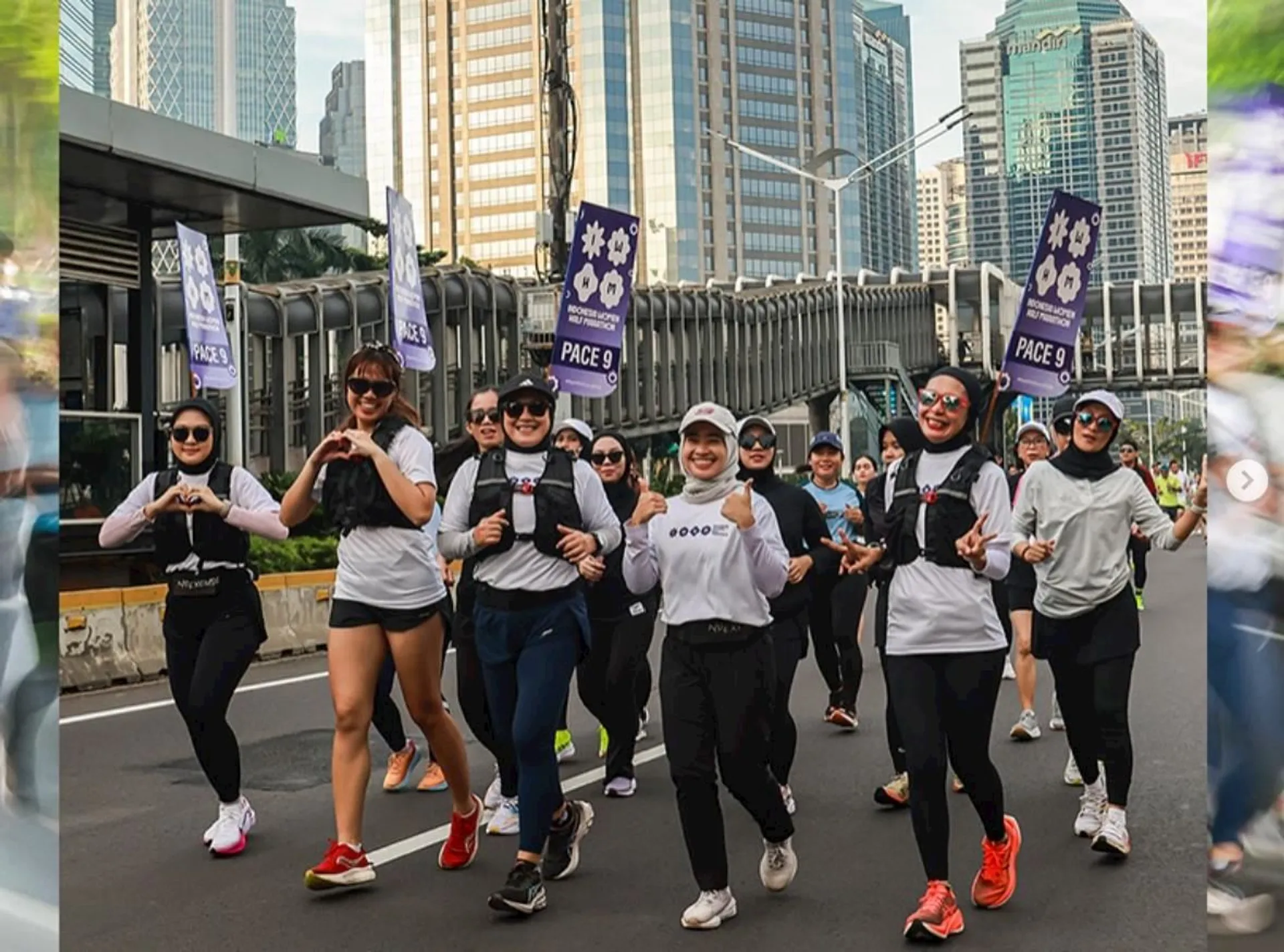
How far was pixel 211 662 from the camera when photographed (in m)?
6.49

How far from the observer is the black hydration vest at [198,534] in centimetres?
657

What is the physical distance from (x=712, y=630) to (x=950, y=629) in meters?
0.85

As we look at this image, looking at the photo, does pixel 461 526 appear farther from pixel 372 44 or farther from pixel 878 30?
pixel 878 30

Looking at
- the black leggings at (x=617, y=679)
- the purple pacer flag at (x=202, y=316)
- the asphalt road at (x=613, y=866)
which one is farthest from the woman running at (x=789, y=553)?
the purple pacer flag at (x=202, y=316)

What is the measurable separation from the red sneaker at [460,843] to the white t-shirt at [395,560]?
0.96m

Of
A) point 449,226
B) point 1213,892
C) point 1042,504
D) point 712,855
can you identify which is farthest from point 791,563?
point 449,226

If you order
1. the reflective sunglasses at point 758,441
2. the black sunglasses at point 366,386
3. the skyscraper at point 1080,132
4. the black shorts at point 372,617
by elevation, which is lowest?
the black shorts at point 372,617

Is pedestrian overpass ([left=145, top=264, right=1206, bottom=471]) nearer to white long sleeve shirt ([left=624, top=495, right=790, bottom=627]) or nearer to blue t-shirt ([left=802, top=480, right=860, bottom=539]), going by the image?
blue t-shirt ([left=802, top=480, right=860, bottom=539])

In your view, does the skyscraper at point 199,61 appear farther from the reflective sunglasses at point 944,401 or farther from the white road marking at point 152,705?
the reflective sunglasses at point 944,401

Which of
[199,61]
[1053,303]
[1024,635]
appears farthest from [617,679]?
[199,61]

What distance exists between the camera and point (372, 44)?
161 metres

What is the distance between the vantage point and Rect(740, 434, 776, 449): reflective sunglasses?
24.9ft

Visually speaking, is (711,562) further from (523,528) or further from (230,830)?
(230,830)

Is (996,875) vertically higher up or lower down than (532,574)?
A: lower down
